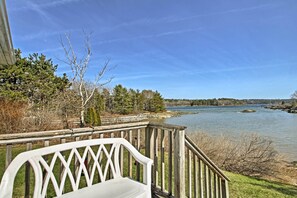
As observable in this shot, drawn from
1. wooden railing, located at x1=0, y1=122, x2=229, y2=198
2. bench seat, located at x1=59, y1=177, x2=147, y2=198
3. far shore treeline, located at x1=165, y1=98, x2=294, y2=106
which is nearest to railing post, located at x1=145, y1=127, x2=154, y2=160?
wooden railing, located at x1=0, y1=122, x2=229, y2=198

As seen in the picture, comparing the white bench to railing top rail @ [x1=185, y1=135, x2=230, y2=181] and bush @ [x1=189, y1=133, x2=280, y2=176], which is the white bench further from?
bush @ [x1=189, y1=133, x2=280, y2=176]

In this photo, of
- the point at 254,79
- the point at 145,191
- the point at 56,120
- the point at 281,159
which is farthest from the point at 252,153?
the point at 254,79

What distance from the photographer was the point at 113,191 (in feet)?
5.21

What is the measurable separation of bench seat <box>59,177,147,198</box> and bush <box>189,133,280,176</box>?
698cm

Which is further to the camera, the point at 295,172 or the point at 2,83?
the point at 2,83

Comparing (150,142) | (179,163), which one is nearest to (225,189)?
(179,163)

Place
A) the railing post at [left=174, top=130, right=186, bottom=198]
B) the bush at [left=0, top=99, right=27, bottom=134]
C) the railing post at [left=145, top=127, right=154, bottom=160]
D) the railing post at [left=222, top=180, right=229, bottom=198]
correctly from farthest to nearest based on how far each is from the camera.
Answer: the bush at [left=0, top=99, right=27, bottom=134], the railing post at [left=222, top=180, right=229, bottom=198], the railing post at [left=145, top=127, right=154, bottom=160], the railing post at [left=174, top=130, right=186, bottom=198]

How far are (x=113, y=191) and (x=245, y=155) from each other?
7.96m

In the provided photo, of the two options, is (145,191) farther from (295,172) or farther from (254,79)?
(254,79)

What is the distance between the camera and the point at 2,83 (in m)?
12.9

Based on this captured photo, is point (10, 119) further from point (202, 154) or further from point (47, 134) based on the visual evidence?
point (202, 154)

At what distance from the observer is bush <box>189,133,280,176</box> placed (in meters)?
7.78

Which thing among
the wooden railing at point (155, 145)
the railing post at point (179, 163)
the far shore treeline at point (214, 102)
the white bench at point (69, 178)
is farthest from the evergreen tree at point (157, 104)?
the white bench at point (69, 178)

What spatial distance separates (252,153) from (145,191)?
7.97 metres
